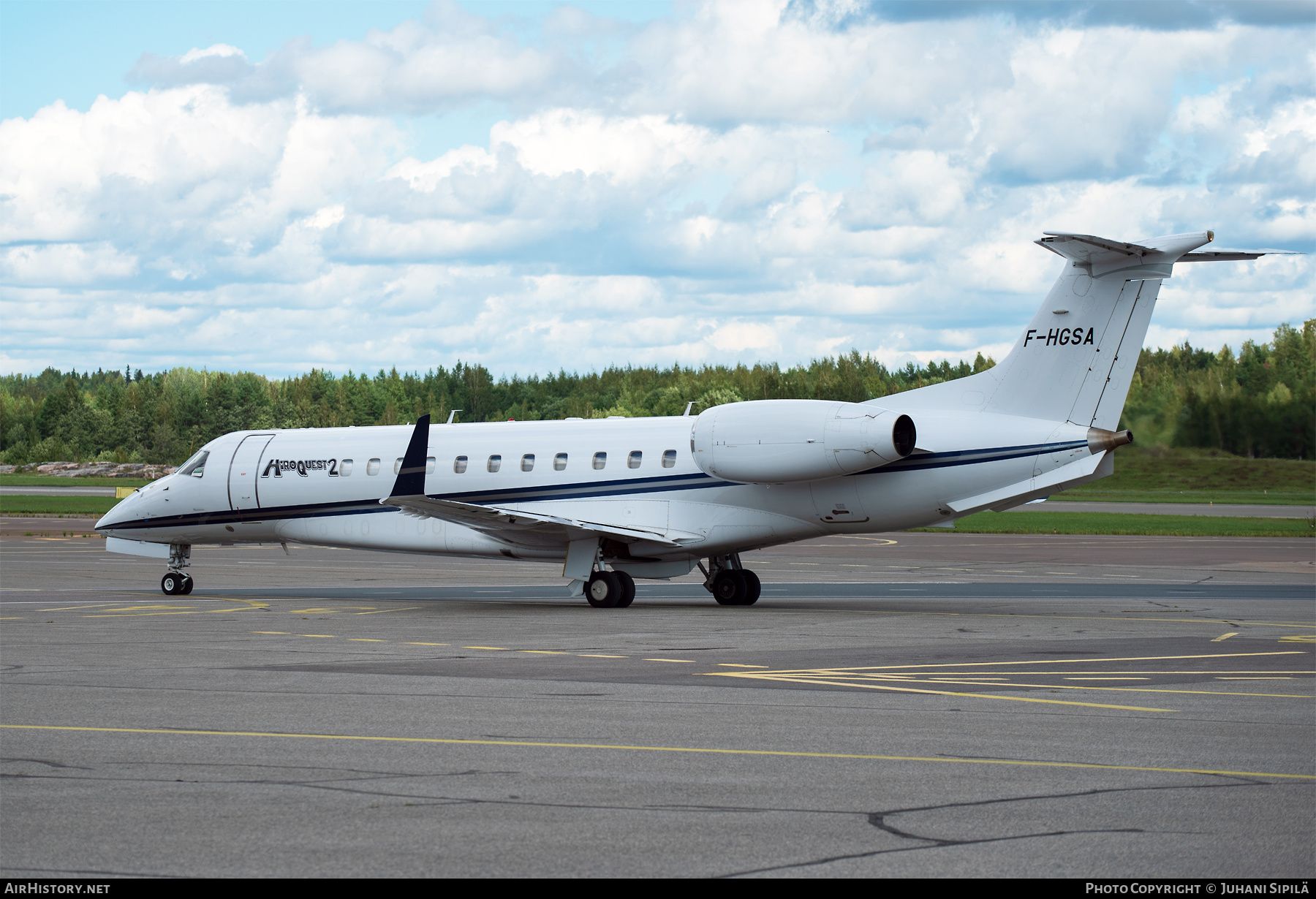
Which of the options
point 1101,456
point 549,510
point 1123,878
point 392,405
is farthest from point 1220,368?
point 392,405

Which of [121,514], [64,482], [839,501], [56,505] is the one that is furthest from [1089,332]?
[64,482]

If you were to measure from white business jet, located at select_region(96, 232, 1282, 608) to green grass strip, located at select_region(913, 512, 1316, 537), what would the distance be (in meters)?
25.1

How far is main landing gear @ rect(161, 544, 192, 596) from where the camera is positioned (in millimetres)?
27219

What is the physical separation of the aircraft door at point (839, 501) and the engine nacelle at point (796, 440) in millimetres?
393

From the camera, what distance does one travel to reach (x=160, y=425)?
137250mm

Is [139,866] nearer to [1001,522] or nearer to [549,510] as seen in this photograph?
[549,510]

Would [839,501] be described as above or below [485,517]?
above

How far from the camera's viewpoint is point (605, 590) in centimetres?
2394

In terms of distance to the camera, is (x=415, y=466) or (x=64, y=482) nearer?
(x=415, y=466)

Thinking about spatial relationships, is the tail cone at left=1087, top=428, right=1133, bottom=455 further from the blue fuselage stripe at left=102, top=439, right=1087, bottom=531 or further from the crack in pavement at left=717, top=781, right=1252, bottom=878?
the crack in pavement at left=717, top=781, right=1252, bottom=878

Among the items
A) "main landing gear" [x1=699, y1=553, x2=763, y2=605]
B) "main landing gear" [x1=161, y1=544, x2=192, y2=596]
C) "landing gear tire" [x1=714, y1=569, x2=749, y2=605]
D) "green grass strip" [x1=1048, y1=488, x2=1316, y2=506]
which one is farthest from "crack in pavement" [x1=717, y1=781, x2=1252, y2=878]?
"green grass strip" [x1=1048, y1=488, x2=1316, y2=506]

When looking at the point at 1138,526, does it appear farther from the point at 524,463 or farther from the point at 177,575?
the point at 177,575

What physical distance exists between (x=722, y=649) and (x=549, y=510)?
841cm

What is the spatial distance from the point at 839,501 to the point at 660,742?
12912 mm
